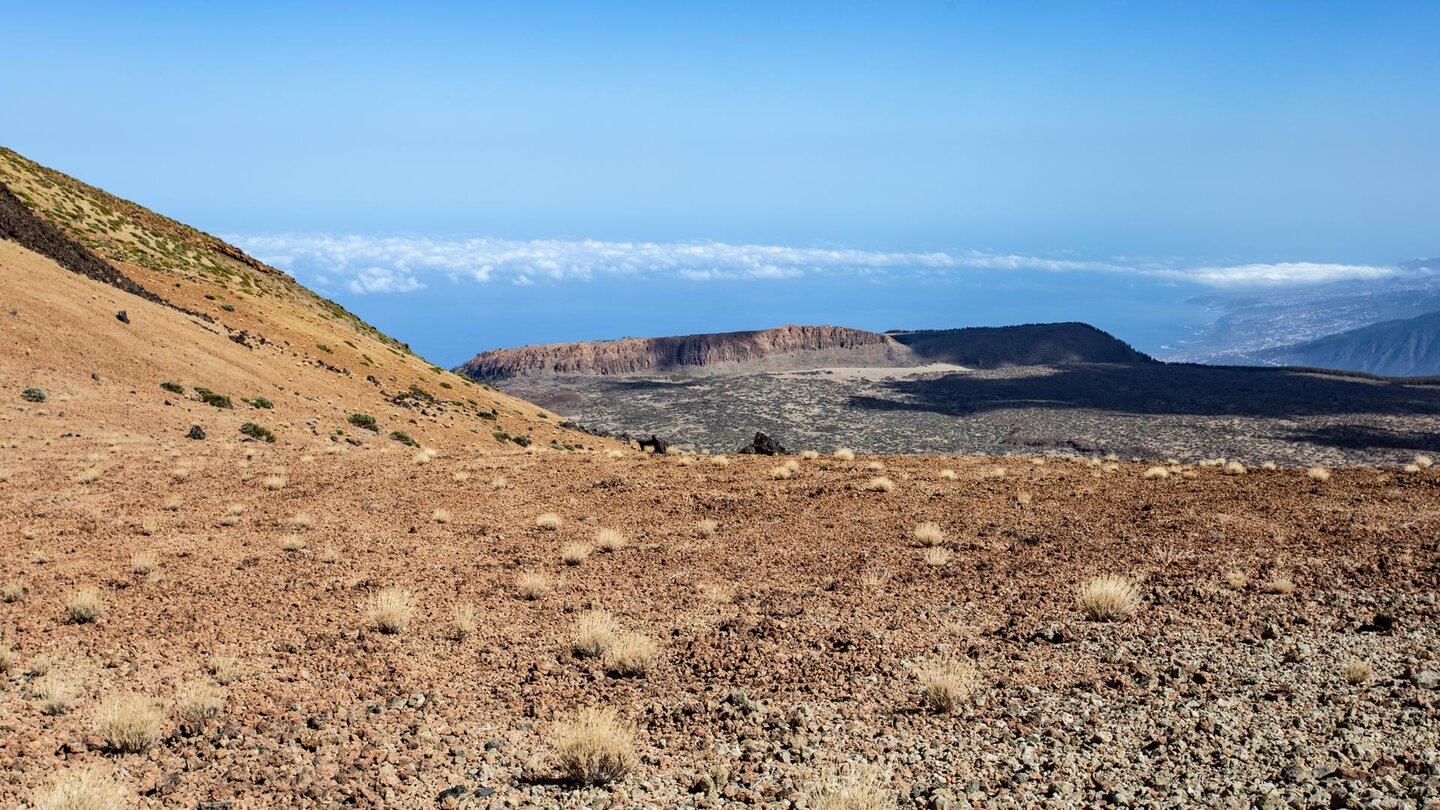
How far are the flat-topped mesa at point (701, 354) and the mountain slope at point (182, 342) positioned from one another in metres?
46.6

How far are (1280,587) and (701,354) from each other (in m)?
101

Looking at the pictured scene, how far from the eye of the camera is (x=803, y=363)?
108 m

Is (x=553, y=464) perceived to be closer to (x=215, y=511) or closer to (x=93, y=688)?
(x=215, y=511)

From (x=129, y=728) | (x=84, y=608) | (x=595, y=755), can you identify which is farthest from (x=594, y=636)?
(x=84, y=608)

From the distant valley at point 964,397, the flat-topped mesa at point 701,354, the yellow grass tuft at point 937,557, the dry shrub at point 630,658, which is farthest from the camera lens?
the flat-topped mesa at point 701,354

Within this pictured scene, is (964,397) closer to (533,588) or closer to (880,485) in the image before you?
(880,485)

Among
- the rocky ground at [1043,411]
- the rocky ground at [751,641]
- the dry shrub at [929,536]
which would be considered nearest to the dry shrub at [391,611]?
the rocky ground at [751,641]

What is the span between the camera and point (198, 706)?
7.39 m

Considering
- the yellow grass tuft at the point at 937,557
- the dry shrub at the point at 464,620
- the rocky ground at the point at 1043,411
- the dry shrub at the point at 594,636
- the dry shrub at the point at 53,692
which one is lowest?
the rocky ground at the point at 1043,411

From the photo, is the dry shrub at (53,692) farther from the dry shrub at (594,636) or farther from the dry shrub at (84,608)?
the dry shrub at (594,636)

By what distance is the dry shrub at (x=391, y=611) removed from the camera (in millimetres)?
9539

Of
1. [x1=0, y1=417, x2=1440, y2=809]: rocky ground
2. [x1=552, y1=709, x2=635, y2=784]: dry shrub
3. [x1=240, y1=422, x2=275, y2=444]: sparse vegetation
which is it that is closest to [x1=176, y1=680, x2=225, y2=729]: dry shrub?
[x1=0, y1=417, x2=1440, y2=809]: rocky ground

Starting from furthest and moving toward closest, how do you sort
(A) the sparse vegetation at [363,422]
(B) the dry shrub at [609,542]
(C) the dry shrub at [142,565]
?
(A) the sparse vegetation at [363,422], (B) the dry shrub at [609,542], (C) the dry shrub at [142,565]

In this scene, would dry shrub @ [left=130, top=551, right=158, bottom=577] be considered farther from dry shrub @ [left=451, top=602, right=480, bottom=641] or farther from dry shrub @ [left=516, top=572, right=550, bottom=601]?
dry shrub @ [left=516, top=572, right=550, bottom=601]
